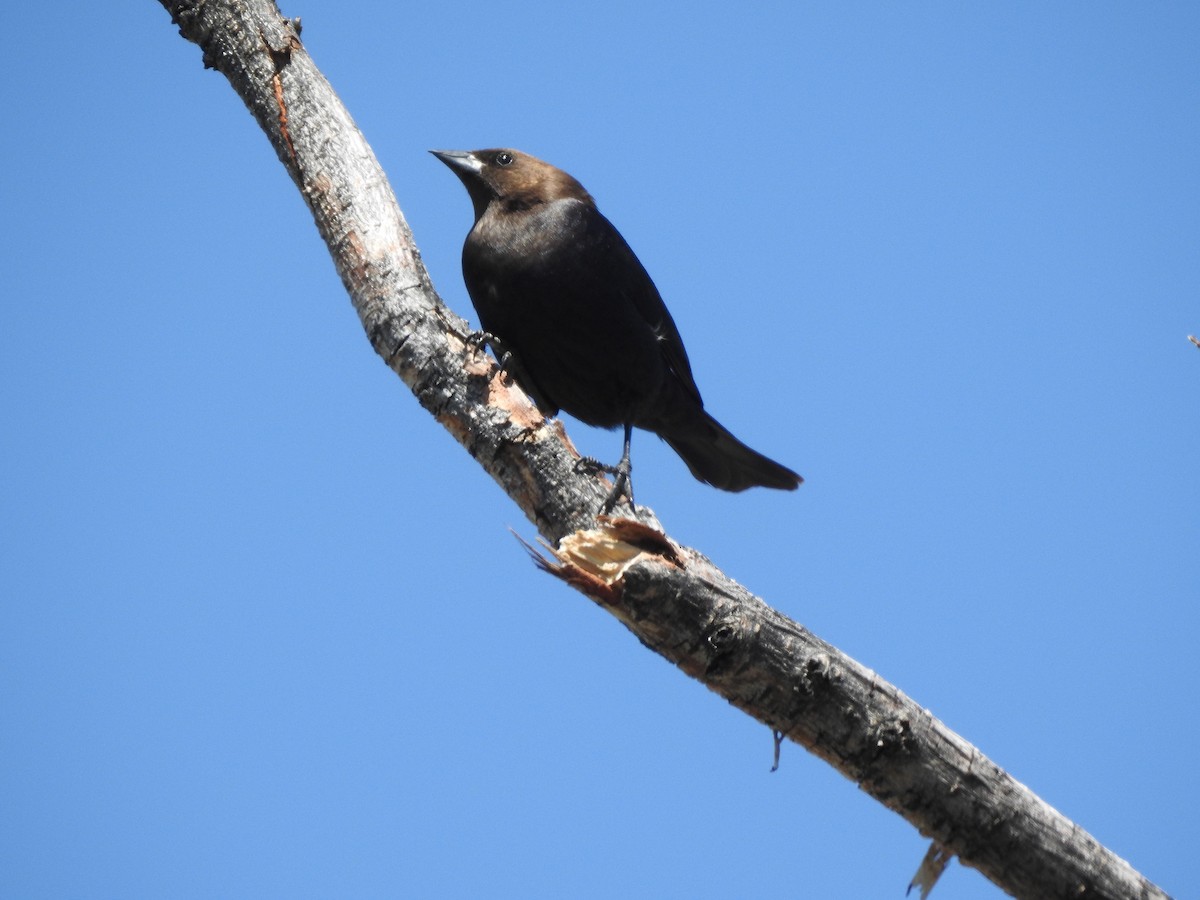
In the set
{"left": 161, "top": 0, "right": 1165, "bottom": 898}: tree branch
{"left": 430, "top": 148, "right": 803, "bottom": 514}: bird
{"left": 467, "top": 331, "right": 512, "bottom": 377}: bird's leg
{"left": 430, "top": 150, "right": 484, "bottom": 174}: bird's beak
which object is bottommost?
{"left": 161, "top": 0, "right": 1165, "bottom": 898}: tree branch

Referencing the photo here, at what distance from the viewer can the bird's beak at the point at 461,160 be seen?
494cm

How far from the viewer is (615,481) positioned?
3369mm

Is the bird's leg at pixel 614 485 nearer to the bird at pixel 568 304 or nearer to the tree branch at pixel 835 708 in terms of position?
the tree branch at pixel 835 708

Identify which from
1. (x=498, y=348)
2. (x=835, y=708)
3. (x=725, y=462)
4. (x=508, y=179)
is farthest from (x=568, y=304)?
(x=835, y=708)

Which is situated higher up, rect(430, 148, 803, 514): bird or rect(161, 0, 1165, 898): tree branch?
rect(430, 148, 803, 514): bird

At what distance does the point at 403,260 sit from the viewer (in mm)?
3410

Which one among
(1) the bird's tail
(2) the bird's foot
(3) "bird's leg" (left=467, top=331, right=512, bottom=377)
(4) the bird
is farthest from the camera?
(1) the bird's tail

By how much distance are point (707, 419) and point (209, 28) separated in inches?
99.5

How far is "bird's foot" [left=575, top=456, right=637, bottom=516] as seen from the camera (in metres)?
3.07

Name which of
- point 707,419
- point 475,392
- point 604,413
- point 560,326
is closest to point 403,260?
point 475,392

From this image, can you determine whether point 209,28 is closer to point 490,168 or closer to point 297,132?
point 297,132

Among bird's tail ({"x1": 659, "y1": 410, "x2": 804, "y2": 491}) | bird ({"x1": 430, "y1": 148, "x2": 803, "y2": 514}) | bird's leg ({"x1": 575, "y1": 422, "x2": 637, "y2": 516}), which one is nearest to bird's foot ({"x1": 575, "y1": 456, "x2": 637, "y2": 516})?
bird's leg ({"x1": 575, "y1": 422, "x2": 637, "y2": 516})

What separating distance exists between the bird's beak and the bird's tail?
4.77 ft

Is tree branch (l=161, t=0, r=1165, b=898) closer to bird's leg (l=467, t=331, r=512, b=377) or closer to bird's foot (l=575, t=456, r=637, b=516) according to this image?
bird's foot (l=575, t=456, r=637, b=516)
